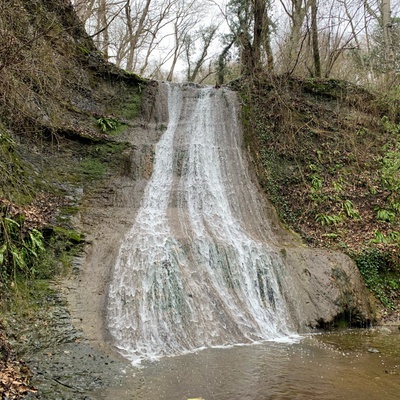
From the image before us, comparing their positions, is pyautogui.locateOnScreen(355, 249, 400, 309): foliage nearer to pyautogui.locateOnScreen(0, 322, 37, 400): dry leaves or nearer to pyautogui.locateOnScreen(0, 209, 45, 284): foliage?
Result: pyautogui.locateOnScreen(0, 209, 45, 284): foliage

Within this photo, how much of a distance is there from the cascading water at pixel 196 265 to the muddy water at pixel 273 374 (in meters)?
0.70

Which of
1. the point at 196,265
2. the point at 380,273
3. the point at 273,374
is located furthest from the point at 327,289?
the point at 273,374

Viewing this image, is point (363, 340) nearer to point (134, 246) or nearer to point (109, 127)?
point (134, 246)

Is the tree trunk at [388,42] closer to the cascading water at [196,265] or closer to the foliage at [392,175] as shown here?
the foliage at [392,175]

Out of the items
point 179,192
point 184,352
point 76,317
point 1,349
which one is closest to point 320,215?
point 179,192

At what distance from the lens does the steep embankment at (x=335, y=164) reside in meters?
10.5

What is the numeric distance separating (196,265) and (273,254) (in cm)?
215

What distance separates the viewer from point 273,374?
549 centimetres

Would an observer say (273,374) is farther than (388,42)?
No

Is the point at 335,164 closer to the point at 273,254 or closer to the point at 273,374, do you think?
the point at 273,254

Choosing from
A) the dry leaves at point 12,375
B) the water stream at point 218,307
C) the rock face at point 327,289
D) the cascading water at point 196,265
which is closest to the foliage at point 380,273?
the rock face at point 327,289

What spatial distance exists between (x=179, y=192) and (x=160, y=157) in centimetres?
206

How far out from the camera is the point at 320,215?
11.6 meters

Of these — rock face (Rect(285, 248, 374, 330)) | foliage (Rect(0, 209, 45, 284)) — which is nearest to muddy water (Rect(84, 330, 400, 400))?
rock face (Rect(285, 248, 374, 330))
